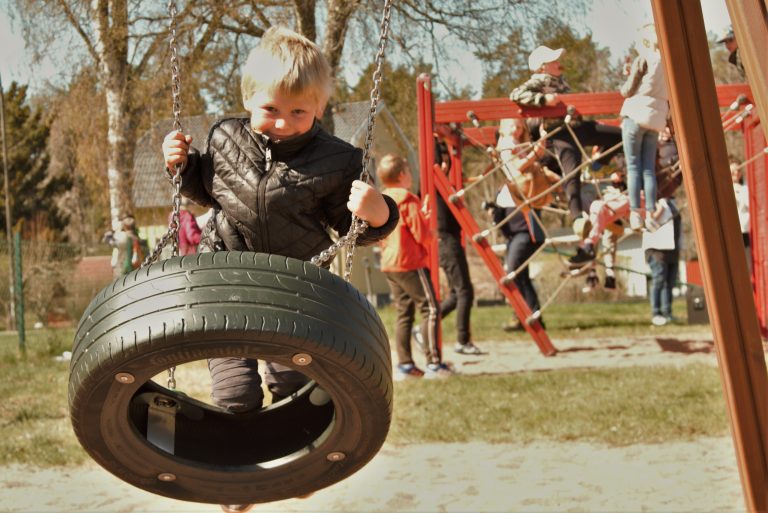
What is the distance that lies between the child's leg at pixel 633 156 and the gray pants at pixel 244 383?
187 inches

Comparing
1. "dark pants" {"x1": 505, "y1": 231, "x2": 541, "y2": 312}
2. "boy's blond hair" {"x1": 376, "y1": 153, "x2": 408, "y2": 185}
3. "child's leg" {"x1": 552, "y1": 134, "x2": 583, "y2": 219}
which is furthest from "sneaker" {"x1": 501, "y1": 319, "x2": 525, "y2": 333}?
"boy's blond hair" {"x1": 376, "y1": 153, "x2": 408, "y2": 185}

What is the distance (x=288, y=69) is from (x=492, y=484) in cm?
216

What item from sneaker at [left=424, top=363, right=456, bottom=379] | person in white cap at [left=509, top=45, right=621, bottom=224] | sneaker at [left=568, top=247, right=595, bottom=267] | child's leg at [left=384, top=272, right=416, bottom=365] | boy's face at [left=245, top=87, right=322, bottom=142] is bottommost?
sneaker at [left=424, top=363, right=456, bottom=379]

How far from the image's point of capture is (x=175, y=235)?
225cm

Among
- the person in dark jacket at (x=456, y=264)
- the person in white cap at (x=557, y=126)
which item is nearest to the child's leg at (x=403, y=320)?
the person in dark jacket at (x=456, y=264)

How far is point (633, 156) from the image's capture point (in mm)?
6902

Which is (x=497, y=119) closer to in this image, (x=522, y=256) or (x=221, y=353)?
(x=522, y=256)

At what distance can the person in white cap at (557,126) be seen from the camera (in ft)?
22.4

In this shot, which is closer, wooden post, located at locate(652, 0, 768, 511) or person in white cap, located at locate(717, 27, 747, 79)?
wooden post, located at locate(652, 0, 768, 511)

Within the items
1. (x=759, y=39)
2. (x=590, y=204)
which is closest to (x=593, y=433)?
(x=759, y=39)

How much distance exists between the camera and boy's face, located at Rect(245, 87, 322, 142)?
2.32m

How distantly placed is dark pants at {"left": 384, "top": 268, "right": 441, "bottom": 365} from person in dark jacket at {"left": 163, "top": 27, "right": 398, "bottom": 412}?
358 centimetres

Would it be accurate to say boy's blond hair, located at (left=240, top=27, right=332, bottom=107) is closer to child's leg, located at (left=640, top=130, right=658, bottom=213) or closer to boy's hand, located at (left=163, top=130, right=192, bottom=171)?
boy's hand, located at (left=163, top=130, right=192, bottom=171)

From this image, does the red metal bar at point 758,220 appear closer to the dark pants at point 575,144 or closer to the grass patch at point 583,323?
the grass patch at point 583,323
